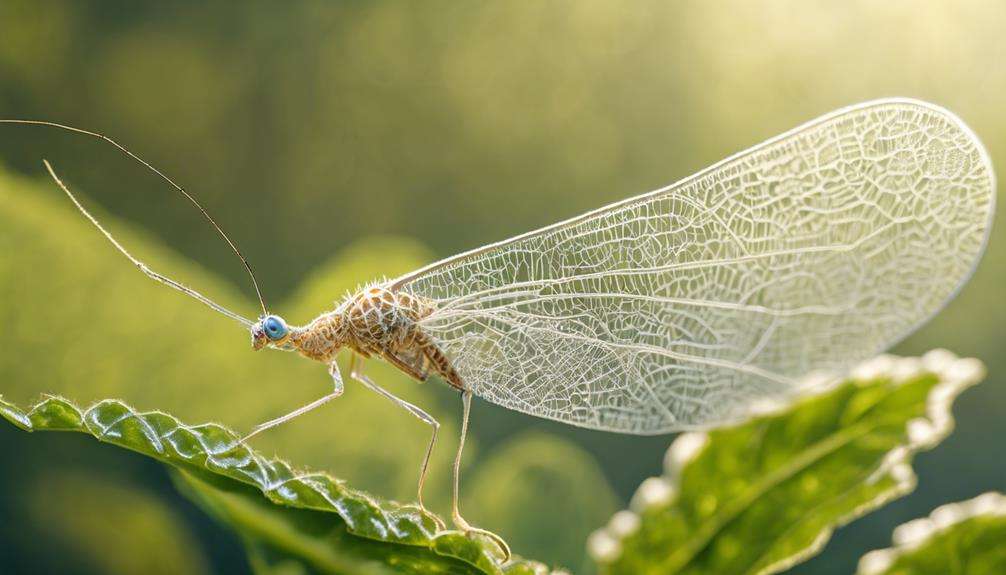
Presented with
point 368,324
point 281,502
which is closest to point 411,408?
point 368,324

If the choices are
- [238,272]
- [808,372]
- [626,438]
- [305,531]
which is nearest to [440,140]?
[238,272]

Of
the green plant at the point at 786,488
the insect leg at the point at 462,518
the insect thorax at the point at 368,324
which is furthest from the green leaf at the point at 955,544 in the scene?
the insect thorax at the point at 368,324

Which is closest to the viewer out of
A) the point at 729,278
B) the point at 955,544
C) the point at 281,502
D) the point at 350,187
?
the point at 281,502

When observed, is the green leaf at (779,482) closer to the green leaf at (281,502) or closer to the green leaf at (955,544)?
the green leaf at (955,544)

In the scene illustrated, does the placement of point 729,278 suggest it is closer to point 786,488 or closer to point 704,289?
point 704,289

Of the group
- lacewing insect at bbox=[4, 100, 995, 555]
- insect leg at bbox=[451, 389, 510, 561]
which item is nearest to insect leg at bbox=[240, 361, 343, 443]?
lacewing insect at bbox=[4, 100, 995, 555]

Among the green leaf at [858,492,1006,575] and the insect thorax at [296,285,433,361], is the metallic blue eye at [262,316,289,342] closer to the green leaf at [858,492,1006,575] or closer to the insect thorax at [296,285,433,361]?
the insect thorax at [296,285,433,361]

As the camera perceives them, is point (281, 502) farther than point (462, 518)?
No

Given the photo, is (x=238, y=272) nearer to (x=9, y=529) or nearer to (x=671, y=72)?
(x=9, y=529)
